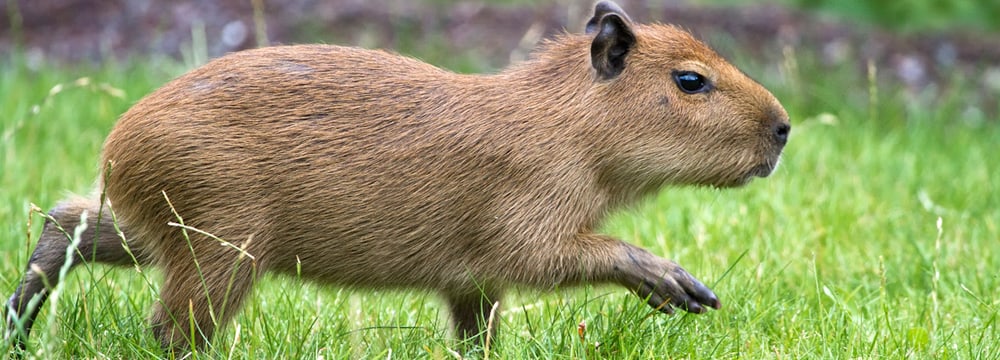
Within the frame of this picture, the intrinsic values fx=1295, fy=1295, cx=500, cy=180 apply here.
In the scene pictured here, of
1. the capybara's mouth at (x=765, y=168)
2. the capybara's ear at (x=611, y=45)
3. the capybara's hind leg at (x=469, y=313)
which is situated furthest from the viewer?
the capybara's hind leg at (x=469, y=313)

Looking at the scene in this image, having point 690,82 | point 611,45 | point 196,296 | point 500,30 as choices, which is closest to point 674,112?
point 690,82

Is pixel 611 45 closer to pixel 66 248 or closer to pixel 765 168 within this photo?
pixel 765 168

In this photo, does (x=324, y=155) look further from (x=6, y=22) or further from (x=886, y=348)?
(x=6, y=22)

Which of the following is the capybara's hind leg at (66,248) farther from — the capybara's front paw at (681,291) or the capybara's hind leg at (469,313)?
the capybara's front paw at (681,291)

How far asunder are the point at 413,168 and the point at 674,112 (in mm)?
835

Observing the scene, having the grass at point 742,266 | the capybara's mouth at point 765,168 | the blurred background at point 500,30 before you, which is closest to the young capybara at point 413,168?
the capybara's mouth at point 765,168

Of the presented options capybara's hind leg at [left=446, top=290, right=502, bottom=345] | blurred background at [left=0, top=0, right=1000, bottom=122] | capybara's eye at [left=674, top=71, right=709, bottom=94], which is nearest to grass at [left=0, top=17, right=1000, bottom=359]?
capybara's hind leg at [left=446, top=290, right=502, bottom=345]

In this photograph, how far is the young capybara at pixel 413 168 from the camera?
3.80m

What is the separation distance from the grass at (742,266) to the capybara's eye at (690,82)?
0.48m

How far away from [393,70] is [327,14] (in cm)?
640

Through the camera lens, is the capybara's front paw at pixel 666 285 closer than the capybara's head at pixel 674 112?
Yes

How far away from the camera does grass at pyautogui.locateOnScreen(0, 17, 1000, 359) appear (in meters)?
3.86

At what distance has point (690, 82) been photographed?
407 cm

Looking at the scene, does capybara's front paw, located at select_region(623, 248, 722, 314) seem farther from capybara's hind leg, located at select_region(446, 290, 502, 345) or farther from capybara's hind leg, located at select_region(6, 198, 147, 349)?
capybara's hind leg, located at select_region(6, 198, 147, 349)
